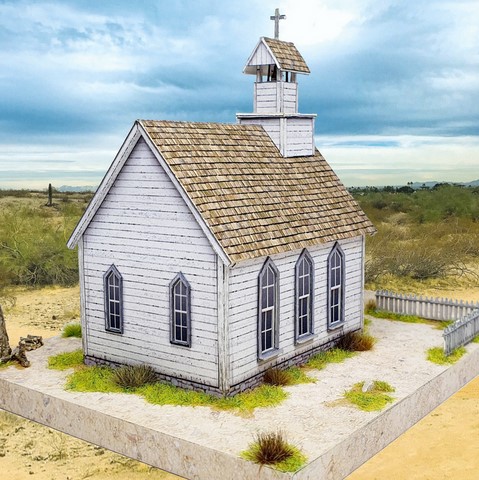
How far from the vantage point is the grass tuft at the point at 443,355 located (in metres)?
19.1

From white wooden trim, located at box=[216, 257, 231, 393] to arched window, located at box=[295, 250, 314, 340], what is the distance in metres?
2.90

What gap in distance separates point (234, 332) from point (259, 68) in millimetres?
8675

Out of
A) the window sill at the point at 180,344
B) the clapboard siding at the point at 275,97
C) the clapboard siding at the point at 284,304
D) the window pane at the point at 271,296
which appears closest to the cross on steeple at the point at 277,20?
the clapboard siding at the point at 275,97

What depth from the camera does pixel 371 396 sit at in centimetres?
1630

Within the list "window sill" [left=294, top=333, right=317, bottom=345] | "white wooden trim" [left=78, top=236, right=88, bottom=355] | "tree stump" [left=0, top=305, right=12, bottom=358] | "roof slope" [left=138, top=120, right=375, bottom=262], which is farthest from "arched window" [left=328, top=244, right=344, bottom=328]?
"tree stump" [left=0, top=305, right=12, bottom=358]

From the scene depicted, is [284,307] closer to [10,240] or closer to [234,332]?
[234,332]

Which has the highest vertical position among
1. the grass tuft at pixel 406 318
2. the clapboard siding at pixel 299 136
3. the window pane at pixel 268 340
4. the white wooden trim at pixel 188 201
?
the clapboard siding at pixel 299 136

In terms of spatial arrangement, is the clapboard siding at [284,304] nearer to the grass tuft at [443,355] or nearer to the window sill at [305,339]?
the window sill at [305,339]

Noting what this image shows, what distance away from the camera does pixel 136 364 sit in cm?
1775

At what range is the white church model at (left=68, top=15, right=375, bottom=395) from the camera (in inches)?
627

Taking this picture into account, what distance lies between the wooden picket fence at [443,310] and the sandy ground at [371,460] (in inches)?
103

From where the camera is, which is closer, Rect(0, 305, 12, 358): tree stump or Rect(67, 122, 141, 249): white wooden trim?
Rect(67, 122, 141, 249): white wooden trim

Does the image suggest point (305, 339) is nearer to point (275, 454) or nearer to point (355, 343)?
point (355, 343)

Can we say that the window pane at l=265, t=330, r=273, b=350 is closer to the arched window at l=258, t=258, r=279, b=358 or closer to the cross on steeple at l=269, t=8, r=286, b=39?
the arched window at l=258, t=258, r=279, b=358
